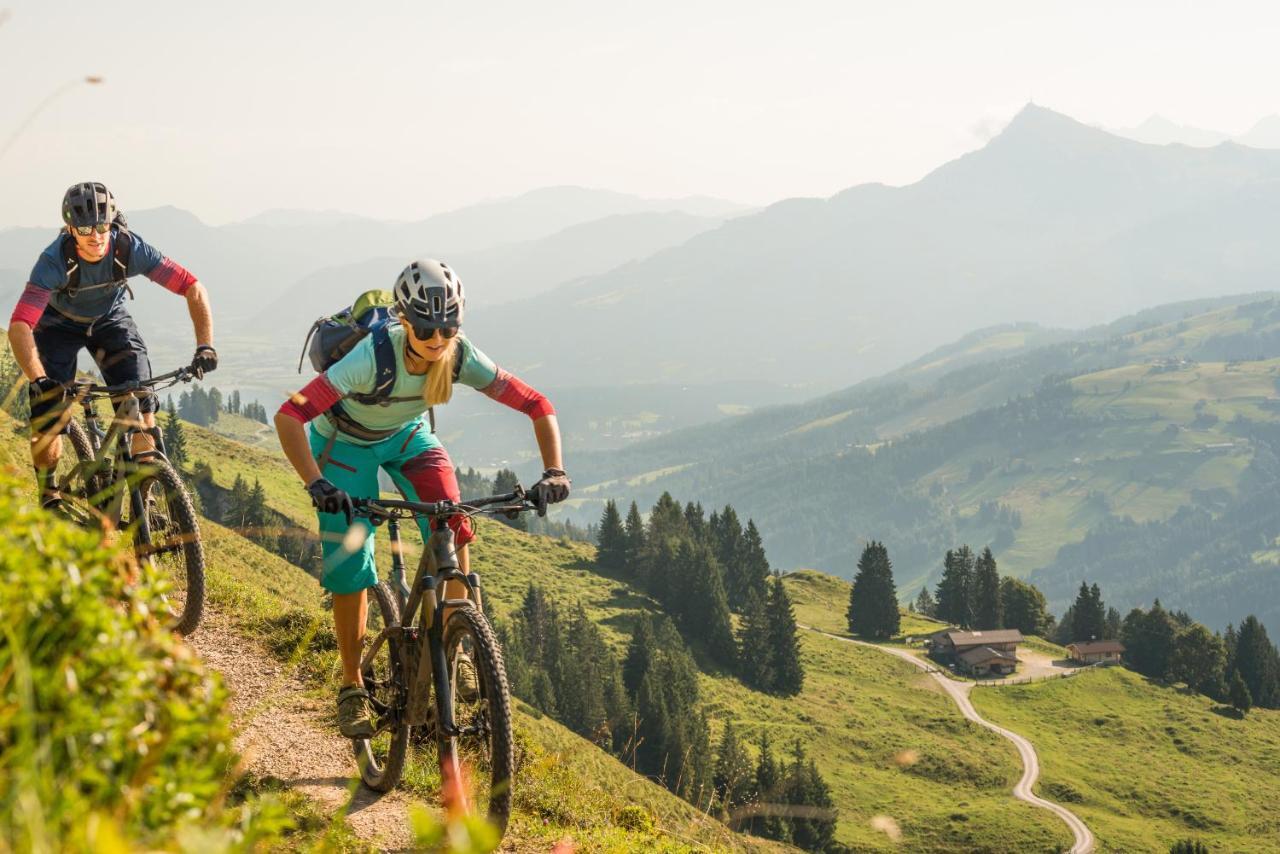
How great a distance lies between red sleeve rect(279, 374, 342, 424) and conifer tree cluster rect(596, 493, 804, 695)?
128 m

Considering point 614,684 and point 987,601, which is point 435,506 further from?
point 987,601

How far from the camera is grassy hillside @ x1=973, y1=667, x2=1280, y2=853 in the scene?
10594 cm

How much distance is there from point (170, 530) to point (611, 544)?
149204 mm

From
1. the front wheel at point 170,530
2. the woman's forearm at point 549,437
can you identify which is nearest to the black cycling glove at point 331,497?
the woman's forearm at point 549,437

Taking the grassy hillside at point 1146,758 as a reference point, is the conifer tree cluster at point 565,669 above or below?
above

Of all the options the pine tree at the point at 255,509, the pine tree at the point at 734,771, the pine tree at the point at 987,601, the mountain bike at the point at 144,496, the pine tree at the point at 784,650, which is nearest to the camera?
the mountain bike at the point at 144,496

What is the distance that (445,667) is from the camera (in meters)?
7.22

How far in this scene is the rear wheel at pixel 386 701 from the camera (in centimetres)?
826

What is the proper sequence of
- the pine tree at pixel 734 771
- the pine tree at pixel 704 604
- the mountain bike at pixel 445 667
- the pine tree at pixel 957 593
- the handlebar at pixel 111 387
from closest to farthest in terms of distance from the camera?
the mountain bike at pixel 445 667
the handlebar at pixel 111 387
the pine tree at pixel 734 771
the pine tree at pixel 704 604
the pine tree at pixel 957 593

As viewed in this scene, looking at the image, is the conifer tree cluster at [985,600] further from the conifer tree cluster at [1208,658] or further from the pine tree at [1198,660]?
the pine tree at [1198,660]

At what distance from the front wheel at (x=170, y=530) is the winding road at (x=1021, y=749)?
9654cm

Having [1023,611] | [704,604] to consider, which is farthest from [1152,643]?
[704,604]

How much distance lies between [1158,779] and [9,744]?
453ft

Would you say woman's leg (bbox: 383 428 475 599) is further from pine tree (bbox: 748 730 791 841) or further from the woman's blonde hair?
pine tree (bbox: 748 730 791 841)
